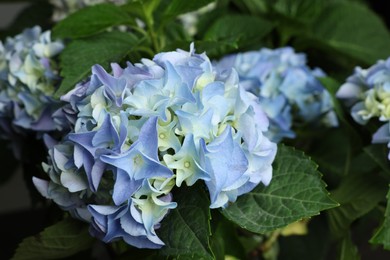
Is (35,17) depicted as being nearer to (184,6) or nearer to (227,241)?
(184,6)

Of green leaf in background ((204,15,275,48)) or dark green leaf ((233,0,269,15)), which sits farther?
dark green leaf ((233,0,269,15))

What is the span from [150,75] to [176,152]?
0.24 ft

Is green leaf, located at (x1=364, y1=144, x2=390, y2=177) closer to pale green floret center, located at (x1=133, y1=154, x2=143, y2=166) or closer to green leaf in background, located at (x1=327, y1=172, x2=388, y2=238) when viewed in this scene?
green leaf in background, located at (x1=327, y1=172, x2=388, y2=238)

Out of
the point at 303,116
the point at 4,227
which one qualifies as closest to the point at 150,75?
the point at 303,116

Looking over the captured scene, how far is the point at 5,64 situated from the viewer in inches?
27.0

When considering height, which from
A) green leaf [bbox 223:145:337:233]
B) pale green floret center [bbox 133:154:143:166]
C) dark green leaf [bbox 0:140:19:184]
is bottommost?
dark green leaf [bbox 0:140:19:184]

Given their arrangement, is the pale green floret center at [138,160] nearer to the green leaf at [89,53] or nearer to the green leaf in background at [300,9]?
the green leaf at [89,53]

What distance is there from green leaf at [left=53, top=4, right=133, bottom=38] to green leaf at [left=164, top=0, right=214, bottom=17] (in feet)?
0.18

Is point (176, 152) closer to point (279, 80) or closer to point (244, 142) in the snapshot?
point (244, 142)

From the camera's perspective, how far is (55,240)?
582 mm

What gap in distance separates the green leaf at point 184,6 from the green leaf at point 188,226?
7.5 inches

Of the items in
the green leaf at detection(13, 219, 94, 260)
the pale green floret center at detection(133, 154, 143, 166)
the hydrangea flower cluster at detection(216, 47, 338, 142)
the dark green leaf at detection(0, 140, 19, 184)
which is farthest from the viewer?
the dark green leaf at detection(0, 140, 19, 184)

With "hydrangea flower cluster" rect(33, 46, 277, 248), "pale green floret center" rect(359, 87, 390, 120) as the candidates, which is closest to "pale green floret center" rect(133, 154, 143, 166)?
"hydrangea flower cluster" rect(33, 46, 277, 248)

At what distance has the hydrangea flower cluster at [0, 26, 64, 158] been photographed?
644 millimetres
